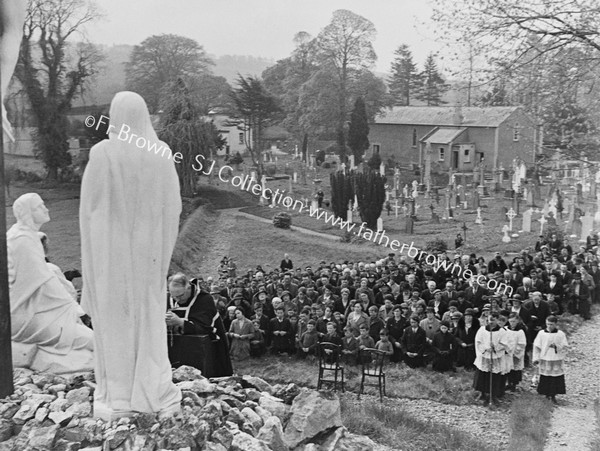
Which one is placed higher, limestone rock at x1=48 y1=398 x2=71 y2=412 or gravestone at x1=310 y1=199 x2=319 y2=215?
gravestone at x1=310 y1=199 x2=319 y2=215

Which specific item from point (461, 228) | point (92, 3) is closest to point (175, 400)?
point (461, 228)

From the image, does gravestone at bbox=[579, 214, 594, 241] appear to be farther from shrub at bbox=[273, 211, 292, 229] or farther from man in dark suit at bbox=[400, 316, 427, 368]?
man in dark suit at bbox=[400, 316, 427, 368]

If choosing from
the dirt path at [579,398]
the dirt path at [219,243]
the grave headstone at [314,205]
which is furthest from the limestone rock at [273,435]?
the grave headstone at [314,205]

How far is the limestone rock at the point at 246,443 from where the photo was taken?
488cm

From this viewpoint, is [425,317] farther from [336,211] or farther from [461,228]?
[336,211]

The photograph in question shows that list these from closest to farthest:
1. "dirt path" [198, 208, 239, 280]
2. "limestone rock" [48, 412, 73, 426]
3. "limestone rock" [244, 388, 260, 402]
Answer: "limestone rock" [48, 412, 73, 426], "limestone rock" [244, 388, 260, 402], "dirt path" [198, 208, 239, 280]

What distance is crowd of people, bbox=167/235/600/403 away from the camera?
11.0 metres

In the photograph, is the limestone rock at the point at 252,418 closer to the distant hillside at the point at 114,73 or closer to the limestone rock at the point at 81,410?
the limestone rock at the point at 81,410

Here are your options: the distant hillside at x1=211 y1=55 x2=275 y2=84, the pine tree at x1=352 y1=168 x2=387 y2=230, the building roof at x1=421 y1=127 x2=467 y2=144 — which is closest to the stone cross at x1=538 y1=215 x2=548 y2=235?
the pine tree at x1=352 y1=168 x2=387 y2=230

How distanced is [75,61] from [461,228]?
15150 mm

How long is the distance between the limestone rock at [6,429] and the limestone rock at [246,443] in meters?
1.76

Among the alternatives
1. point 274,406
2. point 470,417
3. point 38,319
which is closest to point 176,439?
point 274,406

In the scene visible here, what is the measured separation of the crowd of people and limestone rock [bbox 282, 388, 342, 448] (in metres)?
5.04

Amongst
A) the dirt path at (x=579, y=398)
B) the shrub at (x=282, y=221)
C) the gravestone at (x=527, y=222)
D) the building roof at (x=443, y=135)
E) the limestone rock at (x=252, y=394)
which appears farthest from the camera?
the building roof at (x=443, y=135)
